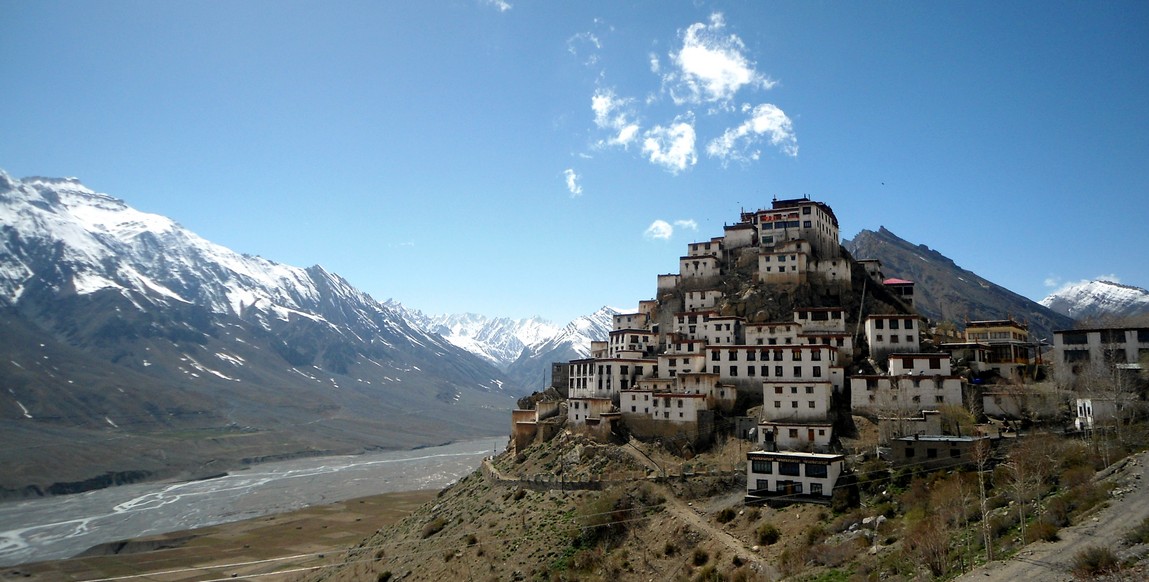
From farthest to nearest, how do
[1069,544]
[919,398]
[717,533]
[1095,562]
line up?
[919,398], [717,533], [1069,544], [1095,562]

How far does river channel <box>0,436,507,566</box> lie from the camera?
287 feet

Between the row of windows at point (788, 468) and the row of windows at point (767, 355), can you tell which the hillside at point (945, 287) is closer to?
the row of windows at point (767, 355)

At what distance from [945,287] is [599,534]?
137339 mm

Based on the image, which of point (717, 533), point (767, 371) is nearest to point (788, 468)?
point (717, 533)

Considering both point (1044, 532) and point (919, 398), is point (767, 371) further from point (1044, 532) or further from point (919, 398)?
point (1044, 532)

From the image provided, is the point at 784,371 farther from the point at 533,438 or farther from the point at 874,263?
the point at 874,263

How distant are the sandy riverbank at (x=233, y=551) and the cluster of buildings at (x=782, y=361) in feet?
90.0

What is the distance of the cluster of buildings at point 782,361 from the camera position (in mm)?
44125

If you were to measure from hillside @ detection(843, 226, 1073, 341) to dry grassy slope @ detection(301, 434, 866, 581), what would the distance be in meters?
106

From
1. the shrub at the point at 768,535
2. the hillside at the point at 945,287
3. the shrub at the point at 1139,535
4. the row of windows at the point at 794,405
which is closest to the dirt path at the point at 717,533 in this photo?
the shrub at the point at 768,535

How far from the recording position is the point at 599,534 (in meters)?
43.0

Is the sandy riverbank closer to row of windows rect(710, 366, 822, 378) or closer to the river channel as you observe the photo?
the river channel

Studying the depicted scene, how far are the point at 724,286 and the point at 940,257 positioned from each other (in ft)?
458

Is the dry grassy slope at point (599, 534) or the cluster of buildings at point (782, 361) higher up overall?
the cluster of buildings at point (782, 361)
